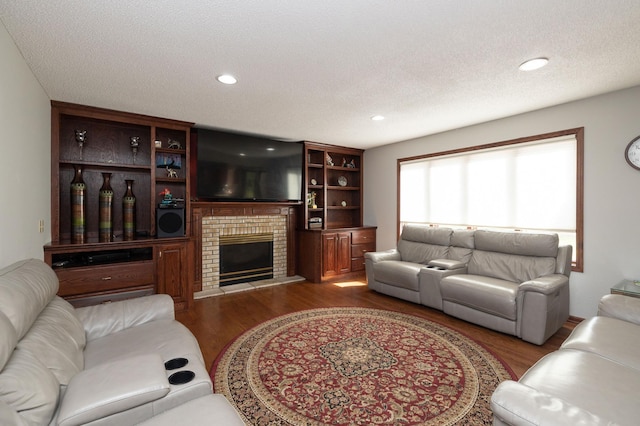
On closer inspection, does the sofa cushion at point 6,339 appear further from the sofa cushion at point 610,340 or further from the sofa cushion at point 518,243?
the sofa cushion at point 518,243

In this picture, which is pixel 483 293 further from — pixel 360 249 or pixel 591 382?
pixel 360 249

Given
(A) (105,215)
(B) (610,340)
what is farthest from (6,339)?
(B) (610,340)

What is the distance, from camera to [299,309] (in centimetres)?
379

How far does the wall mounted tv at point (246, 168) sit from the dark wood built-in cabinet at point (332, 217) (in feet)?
1.15

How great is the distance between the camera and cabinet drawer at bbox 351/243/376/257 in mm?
5504

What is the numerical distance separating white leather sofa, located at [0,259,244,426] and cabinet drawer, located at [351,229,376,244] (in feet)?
12.8

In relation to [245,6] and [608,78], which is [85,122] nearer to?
[245,6]

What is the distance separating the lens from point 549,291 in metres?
2.76

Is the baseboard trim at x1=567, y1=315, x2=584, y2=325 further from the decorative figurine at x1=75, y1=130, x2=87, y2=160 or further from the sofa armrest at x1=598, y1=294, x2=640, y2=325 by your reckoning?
the decorative figurine at x1=75, y1=130, x2=87, y2=160

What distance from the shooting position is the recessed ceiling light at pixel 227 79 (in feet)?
8.38

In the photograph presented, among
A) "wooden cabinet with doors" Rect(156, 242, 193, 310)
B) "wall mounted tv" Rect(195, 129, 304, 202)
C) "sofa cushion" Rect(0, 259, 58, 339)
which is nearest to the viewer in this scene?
"sofa cushion" Rect(0, 259, 58, 339)

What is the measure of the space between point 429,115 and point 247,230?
10.6ft

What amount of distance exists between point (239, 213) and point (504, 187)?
386 centimetres

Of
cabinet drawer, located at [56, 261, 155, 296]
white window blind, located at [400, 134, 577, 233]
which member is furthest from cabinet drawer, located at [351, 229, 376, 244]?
cabinet drawer, located at [56, 261, 155, 296]
